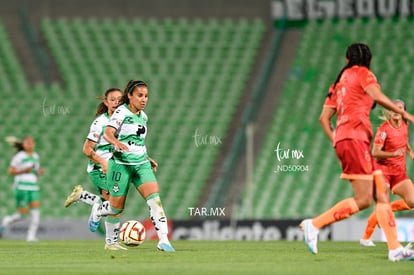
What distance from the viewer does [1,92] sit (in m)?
28.5

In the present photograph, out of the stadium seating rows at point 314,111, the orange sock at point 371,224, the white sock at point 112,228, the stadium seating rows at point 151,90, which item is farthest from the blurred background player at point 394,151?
the stadium seating rows at point 151,90

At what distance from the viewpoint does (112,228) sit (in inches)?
585

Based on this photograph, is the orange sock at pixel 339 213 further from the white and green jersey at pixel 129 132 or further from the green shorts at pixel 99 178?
the green shorts at pixel 99 178

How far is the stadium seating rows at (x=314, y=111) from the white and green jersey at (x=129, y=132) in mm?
8948

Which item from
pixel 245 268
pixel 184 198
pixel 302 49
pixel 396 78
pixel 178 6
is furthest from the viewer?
pixel 178 6

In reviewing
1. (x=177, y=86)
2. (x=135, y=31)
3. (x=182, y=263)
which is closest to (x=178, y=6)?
(x=135, y=31)

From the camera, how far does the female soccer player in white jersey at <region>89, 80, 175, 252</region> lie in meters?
13.9

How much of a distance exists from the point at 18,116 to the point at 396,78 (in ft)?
31.9

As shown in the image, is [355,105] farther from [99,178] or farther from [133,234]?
[99,178]

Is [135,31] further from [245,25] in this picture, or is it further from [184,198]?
[184,198]

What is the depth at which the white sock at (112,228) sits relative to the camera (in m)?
14.8
